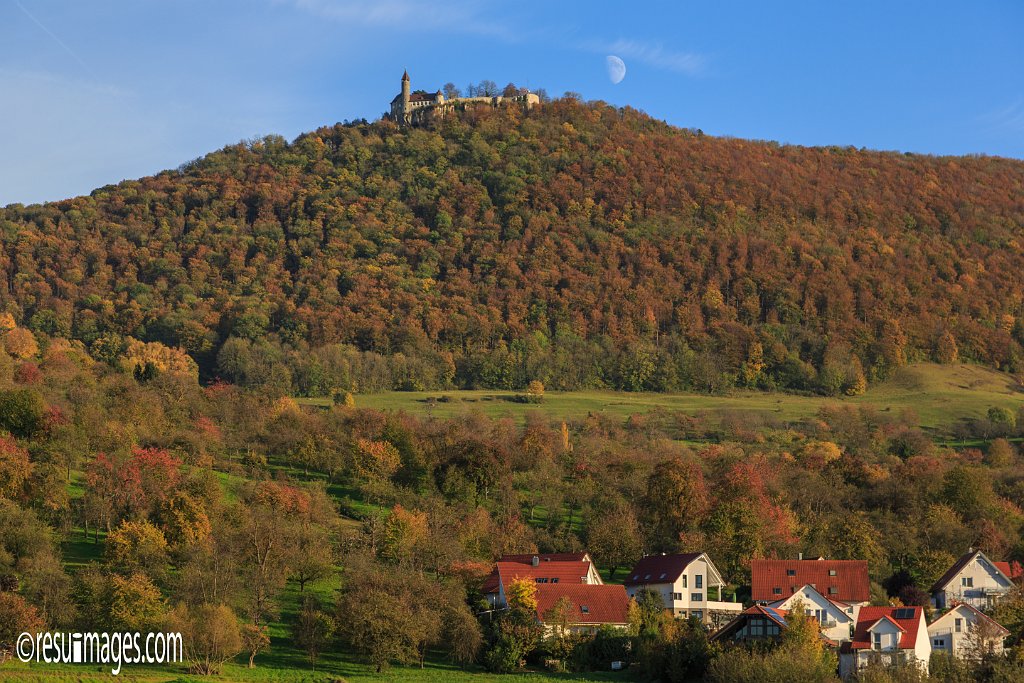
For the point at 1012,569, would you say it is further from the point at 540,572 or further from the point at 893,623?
the point at 540,572

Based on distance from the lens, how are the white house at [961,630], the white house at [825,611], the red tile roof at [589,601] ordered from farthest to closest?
the white house at [825,611]
the red tile roof at [589,601]
the white house at [961,630]

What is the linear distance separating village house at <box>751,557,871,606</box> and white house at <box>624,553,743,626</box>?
82.2 inches

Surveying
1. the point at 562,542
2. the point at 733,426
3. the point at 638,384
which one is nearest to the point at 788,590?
the point at 562,542

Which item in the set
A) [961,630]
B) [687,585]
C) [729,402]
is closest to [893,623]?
[961,630]

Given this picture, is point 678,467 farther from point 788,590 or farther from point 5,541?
point 5,541

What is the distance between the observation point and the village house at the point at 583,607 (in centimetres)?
7175

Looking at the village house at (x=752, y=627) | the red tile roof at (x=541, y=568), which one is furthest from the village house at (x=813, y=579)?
the red tile roof at (x=541, y=568)

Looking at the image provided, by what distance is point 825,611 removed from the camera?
7438 centimetres

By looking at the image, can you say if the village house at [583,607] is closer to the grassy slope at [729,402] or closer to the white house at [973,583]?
the grassy slope at [729,402]

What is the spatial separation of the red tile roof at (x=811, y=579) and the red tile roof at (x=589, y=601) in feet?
24.7

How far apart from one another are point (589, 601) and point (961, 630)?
60.3ft

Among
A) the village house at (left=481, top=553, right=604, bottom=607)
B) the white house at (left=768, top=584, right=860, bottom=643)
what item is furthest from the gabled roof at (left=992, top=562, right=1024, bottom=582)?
the village house at (left=481, top=553, right=604, bottom=607)

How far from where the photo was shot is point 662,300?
650ft

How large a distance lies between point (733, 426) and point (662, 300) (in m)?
61.5
